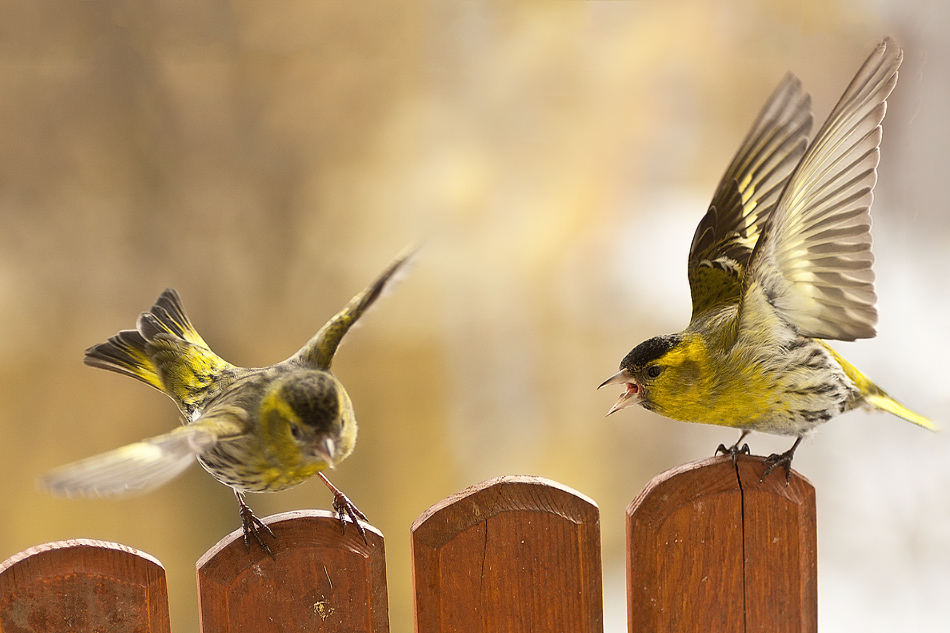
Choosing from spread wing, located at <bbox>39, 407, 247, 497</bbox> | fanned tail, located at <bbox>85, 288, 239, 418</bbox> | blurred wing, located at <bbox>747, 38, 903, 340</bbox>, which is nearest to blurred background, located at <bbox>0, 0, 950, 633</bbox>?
fanned tail, located at <bbox>85, 288, 239, 418</bbox>

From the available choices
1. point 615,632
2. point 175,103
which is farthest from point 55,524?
point 615,632

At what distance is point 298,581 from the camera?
154 cm

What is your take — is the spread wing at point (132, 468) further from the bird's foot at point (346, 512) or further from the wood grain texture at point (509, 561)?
the wood grain texture at point (509, 561)

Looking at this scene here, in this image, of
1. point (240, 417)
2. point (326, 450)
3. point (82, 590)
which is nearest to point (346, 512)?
point (326, 450)

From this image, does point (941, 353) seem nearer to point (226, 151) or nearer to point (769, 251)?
point (769, 251)

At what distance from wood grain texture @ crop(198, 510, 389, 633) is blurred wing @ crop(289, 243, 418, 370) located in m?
0.35

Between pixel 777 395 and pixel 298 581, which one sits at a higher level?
pixel 777 395

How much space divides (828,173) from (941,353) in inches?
107

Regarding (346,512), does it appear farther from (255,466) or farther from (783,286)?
(783,286)

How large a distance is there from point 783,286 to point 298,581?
1.12m

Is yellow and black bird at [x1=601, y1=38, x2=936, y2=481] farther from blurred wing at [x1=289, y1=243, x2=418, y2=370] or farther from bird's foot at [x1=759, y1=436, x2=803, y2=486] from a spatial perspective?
blurred wing at [x1=289, y1=243, x2=418, y2=370]

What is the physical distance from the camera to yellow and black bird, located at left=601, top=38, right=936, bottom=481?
1.71m

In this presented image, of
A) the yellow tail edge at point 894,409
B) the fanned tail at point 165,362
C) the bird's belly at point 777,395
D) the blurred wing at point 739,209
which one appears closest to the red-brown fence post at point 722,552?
Result: the bird's belly at point 777,395

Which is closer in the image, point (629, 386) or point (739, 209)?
point (629, 386)
